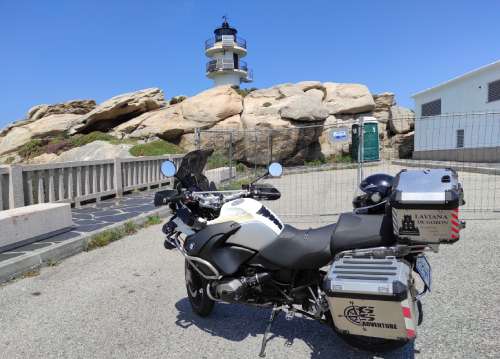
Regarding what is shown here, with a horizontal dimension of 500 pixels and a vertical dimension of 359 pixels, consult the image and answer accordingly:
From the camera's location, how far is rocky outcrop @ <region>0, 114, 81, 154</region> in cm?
2608

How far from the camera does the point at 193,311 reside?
12.0ft

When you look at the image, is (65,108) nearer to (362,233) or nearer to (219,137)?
(219,137)

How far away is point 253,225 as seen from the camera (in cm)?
290

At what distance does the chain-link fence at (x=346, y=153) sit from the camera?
491 inches

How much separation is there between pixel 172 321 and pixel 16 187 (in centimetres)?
560

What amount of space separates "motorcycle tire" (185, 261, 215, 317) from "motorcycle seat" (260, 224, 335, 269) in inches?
36.2

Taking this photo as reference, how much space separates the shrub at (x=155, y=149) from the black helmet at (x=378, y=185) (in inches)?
636

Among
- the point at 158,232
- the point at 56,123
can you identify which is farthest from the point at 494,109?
the point at 56,123

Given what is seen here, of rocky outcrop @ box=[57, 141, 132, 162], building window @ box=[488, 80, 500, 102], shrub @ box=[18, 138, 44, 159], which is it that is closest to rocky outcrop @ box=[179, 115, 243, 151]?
rocky outcrop @ box=[57, 141, 132, 162]

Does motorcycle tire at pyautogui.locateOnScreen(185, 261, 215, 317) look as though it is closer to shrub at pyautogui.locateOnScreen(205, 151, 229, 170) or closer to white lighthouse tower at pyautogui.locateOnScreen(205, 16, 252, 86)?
shrub at pyautogui.locateOnScreen(205, 151, 229, 170)

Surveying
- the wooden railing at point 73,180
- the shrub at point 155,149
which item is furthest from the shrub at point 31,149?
the wooden railing at point 73,180

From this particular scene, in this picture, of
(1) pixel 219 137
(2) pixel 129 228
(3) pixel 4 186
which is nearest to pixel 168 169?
(2) pixel 129 228

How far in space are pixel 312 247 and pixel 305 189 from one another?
34.4ft

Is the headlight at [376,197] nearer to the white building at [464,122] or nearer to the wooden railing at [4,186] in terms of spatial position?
the wooden railing at [4,186]
